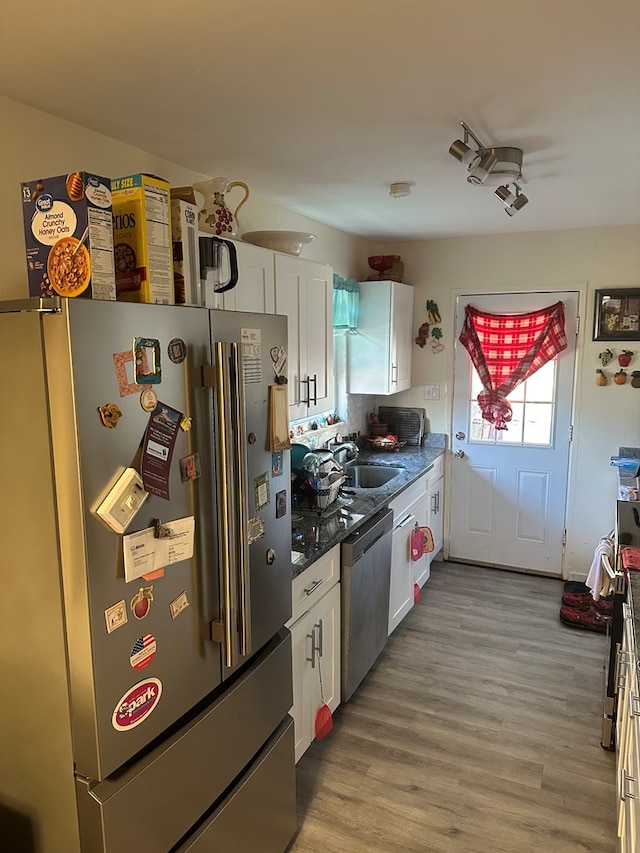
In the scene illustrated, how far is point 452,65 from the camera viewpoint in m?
1.52

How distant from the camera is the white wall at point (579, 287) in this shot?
153 inches

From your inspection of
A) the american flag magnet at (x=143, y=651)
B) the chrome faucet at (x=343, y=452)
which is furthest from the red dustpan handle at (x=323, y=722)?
the american flag magnet at (x=143, y=651)

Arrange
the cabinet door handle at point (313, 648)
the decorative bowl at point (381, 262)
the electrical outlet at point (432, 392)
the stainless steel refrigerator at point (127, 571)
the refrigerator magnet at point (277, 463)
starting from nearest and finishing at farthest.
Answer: the stainless steel refrigerator at point (127, 571)
the refrigerator magnet at point (277, 463)
the cabinet door handle at point (313, 648)
the decorative bowl at point (381, 262)
the electrical outlet at point (432, 392)

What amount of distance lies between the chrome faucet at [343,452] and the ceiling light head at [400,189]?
4.39 ft

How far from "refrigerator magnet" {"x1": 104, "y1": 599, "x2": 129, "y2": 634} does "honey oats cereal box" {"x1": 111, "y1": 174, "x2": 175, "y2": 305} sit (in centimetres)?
70

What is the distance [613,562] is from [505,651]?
97cm

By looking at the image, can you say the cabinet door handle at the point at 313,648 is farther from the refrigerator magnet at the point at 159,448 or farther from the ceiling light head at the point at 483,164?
the ceiling light head at the point at 483,164

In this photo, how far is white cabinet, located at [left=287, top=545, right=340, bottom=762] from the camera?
2232 mm

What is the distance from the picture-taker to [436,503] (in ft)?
14.2

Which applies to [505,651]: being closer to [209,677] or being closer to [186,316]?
[209,677]

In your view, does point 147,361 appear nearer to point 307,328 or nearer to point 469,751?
point 307,328

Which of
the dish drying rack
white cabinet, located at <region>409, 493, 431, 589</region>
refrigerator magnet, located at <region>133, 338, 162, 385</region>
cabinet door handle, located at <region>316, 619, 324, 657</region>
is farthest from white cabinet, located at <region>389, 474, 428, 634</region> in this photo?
refrigerator magnet, located at <region>133, 338, 162, 385</region>

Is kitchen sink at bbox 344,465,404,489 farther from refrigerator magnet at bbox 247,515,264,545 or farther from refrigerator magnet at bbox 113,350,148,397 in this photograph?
refrigerator magnet at bbox 113,350,148,397

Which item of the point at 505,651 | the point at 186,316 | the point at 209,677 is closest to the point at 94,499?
the point at 186,316
